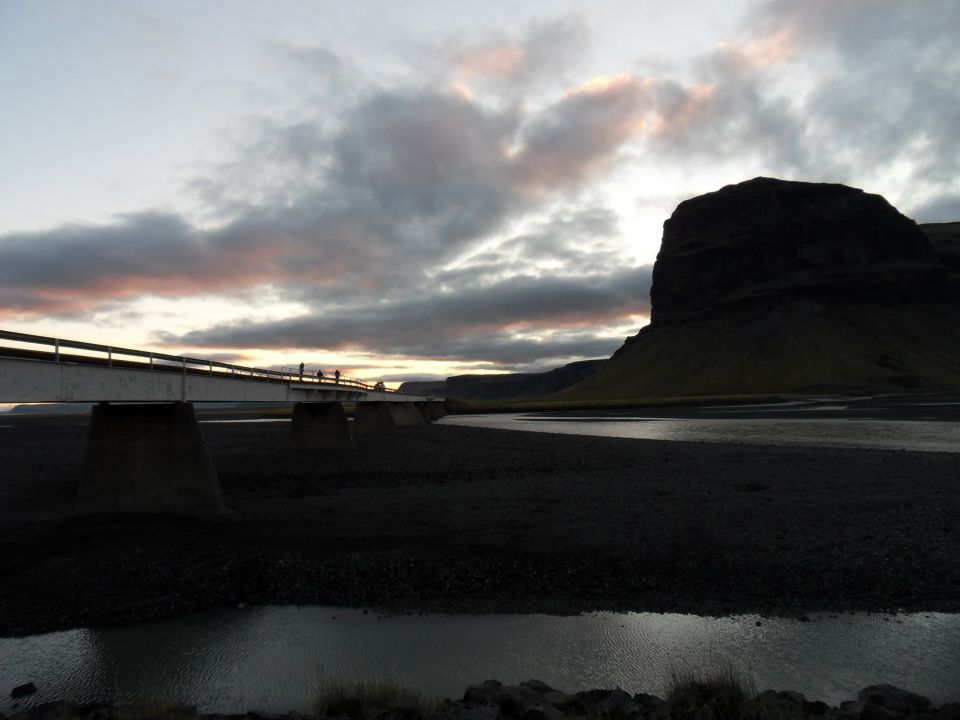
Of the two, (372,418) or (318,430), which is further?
(372,418)

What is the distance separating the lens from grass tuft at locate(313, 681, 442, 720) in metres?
6.57

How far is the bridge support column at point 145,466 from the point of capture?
16.5 meters

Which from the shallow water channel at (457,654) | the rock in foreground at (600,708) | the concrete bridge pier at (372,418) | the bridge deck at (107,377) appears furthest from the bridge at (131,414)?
the concrete bridge pier at (372,418)

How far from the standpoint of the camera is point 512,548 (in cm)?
1323

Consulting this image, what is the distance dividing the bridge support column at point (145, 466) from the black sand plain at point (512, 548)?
580 mm

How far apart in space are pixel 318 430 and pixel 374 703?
3225cm

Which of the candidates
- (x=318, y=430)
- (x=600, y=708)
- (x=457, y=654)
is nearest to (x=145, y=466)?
(x=457, y=654)

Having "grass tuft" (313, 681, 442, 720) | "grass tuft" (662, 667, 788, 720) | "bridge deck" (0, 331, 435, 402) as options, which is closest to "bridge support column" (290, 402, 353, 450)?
"bridge deck" (0, 331, 435, 402)

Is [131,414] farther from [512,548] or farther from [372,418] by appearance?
[372,418]

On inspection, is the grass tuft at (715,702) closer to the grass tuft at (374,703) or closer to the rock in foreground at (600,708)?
the rock in foreground at (600,708)

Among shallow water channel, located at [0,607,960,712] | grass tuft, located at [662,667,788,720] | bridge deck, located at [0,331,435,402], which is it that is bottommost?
shallow water channel, located at [0,607,960,712]

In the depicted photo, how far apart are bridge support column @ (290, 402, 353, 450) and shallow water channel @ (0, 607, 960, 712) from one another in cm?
2741

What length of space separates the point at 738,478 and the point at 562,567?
1303 cm

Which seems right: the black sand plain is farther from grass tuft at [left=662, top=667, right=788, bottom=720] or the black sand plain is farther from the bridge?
grass tuft at [left=662, top=667, right=788, bottom=720]
